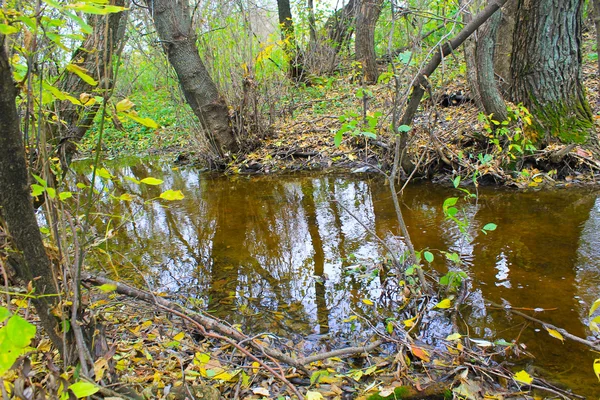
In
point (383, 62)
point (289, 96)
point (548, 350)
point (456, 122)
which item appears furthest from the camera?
point (383, 62)

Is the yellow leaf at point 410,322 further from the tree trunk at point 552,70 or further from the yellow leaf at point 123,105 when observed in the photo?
the tree trunk at point 552,70

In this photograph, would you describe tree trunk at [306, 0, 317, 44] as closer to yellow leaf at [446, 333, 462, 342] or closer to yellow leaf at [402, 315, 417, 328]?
yellow leaf at [402, 315, 417, 328]

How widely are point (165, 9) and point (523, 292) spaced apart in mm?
5530

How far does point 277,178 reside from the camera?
19.6 ft

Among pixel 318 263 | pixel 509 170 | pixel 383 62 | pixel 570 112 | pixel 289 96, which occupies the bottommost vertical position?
pixel 318 263

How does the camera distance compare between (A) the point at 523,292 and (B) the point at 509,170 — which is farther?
(B) the point at 509,170

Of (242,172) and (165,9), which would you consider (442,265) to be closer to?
(242,172)

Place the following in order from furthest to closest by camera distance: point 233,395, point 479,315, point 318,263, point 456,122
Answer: point 456,122
point 318,263
point 479,315
point 233,395

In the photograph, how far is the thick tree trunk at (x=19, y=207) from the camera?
112 cm

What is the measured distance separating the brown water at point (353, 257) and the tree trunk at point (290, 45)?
159 inches

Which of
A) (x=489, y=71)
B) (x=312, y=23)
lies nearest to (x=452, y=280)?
(x=489, y=71)

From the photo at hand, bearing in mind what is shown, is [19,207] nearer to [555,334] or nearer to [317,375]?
[317,375]

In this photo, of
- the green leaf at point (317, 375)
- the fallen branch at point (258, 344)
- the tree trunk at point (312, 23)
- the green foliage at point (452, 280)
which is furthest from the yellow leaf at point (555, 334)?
the tree trunk at point (312, 23)

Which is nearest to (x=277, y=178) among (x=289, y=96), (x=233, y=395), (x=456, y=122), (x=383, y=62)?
(x=289, y=96)
